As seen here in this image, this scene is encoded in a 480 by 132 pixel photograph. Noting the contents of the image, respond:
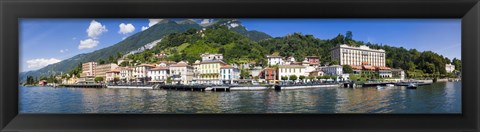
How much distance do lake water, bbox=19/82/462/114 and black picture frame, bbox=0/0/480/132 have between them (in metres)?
0.12

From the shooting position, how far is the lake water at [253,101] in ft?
8.53

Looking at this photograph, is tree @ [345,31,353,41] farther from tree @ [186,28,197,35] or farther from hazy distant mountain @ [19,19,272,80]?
tree @ [186,28,197,35]

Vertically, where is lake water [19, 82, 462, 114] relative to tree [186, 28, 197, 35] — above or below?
below

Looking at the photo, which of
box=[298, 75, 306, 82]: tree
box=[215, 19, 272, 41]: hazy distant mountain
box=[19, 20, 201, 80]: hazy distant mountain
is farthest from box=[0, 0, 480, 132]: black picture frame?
box=[298, 75, 306, 82]: tree

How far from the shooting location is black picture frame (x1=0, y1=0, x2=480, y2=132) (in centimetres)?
219

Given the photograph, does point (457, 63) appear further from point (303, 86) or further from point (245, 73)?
point (245, 73)

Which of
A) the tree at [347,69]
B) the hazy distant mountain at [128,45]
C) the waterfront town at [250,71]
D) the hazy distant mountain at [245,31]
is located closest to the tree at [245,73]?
the waterfront town at [250,71]

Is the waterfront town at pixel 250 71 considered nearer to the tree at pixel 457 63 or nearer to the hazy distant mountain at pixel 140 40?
the hazy distant mountain at pixel 140 40
